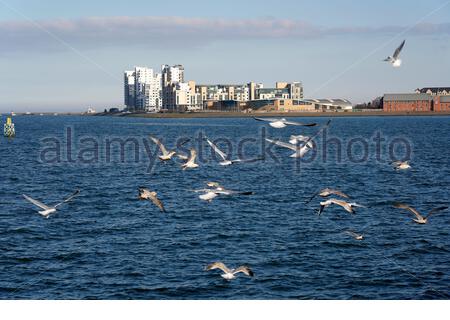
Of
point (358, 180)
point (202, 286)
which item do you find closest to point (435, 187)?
point (358, 180)

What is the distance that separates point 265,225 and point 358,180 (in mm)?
21599

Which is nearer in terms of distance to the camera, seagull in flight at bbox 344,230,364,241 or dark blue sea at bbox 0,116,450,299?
dark blue sea at bbox 0,116,450,299

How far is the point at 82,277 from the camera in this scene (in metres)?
23.9

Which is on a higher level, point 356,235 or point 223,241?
point 356,235

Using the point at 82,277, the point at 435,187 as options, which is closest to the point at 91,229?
the point at 82,277

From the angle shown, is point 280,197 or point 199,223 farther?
point 280,197

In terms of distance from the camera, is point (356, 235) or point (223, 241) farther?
point (223, 241)

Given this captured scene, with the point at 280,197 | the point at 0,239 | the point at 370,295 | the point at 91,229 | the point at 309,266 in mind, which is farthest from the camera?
the point at 280,197

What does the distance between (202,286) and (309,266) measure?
4598 millimetres

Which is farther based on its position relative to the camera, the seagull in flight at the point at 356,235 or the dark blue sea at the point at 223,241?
the seagull in flight at the point at 356,235
